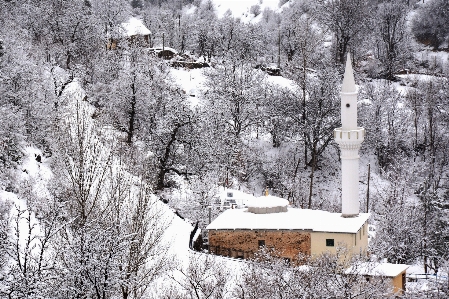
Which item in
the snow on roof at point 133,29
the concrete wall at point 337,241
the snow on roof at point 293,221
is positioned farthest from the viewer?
the snow on roof at point 133,29

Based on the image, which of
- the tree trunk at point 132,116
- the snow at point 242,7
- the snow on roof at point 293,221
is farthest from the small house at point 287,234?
the snow at point 242,7

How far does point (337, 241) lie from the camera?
108ft

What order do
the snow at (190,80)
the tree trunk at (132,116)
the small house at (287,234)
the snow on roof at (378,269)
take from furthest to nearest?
the snow at (190,80)
the tree trunk at (132,116)
the small house at (287,234)
the snow on roof at (378,269)

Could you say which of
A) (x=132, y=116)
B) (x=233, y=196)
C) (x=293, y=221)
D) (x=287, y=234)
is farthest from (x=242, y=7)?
(x=287, y=234)

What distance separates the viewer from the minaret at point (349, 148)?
35.9 m

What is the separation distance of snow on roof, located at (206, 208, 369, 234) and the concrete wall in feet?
0.78

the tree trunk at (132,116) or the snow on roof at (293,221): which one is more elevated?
the tree trunk at (132,116)

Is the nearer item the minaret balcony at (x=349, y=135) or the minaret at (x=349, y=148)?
the minaret at (x=349, y=148)

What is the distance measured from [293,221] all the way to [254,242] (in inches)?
79.4

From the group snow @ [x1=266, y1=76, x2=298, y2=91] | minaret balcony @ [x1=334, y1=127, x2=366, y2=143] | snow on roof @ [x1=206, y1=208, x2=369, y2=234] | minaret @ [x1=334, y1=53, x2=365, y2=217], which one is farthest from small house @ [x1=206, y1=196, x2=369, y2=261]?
snow @ [x1=266, y1=76, x2=298, y2=91]

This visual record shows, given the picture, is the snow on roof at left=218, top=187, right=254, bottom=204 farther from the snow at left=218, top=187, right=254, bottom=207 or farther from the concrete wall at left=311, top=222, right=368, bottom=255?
the concrete wall at left=311, top=222, right=368, bottom=255

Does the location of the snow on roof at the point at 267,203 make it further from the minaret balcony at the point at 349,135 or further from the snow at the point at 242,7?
the snow at the point at 242,7

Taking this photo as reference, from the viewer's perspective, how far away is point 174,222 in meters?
36.2

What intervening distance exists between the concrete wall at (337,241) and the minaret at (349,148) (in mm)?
1827
